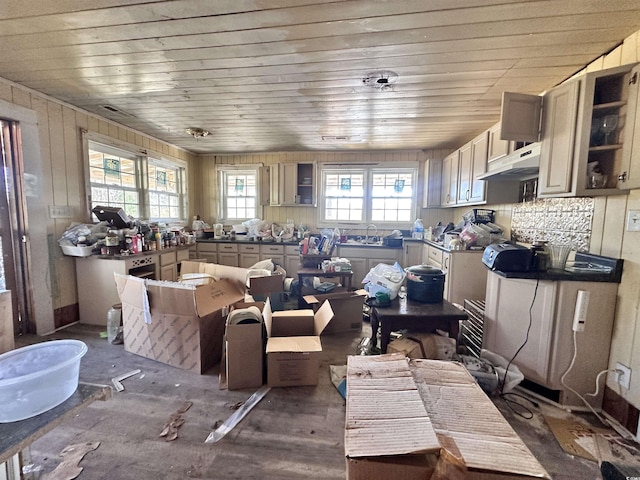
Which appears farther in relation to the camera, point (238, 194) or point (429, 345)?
point (238, 194)

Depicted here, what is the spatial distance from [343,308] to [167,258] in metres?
2.53

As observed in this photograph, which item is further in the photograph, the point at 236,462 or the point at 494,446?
the point at 236,462

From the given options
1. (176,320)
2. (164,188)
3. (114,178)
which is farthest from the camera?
(164,188)

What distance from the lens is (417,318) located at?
1.97m

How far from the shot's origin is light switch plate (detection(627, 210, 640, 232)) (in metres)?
1.60

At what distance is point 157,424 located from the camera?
1.64 metres

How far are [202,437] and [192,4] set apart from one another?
2412 millimetres

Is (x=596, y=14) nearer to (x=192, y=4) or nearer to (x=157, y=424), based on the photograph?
(x=192, y=4)

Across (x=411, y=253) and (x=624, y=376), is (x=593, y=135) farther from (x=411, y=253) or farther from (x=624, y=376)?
A: (x=411, y=253)

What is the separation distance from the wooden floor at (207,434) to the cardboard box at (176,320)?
0.18 metres

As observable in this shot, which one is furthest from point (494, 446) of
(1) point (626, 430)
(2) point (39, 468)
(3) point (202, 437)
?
(2) point (39, 468)

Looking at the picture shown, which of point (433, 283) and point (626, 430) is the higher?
point (433, 283)

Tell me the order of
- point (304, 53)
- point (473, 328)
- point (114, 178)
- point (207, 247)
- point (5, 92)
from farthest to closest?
1. point (207, 247)
2. point (114, 178)
3. point (473, 328)
4. point (5, 92)
5. point (304, 53)

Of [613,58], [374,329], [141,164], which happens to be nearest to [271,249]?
[141,164]
